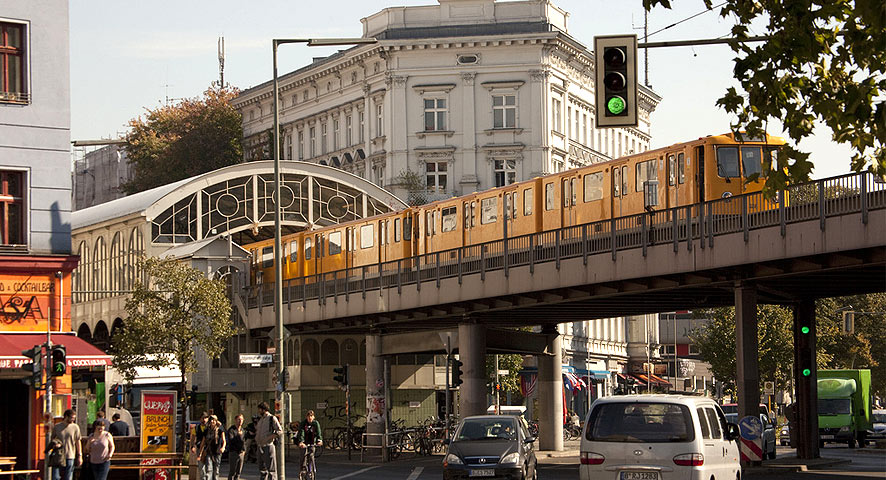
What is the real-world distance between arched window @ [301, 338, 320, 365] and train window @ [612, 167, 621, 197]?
23256mm

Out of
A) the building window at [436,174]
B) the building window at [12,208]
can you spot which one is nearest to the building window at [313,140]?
the building window at [436,174]

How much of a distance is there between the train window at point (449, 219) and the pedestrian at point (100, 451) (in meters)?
26.0

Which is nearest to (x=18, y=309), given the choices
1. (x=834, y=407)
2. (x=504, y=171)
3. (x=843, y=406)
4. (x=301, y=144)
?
(x=834, y=407)

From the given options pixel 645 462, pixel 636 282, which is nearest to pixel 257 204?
pixel 636 282

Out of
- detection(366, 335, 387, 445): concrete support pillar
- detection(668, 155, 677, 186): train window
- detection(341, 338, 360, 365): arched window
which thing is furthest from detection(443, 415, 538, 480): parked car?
detection(341, 338, 360, 365): arched window

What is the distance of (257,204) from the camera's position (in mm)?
67125

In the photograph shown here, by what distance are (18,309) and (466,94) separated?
61106mm

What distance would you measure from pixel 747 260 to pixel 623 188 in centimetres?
944

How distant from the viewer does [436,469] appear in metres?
42.6

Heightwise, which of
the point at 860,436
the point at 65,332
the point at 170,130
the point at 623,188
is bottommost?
the point at 860,436

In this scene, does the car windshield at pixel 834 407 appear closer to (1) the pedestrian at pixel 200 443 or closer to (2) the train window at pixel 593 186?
(2) the train window at pixel 593 186

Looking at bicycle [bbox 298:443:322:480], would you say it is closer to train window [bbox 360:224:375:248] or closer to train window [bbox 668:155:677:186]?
train window [bbox 668:155:677:186]

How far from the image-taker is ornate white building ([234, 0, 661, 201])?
91.3 m

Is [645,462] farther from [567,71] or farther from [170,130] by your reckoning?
[170,130]
